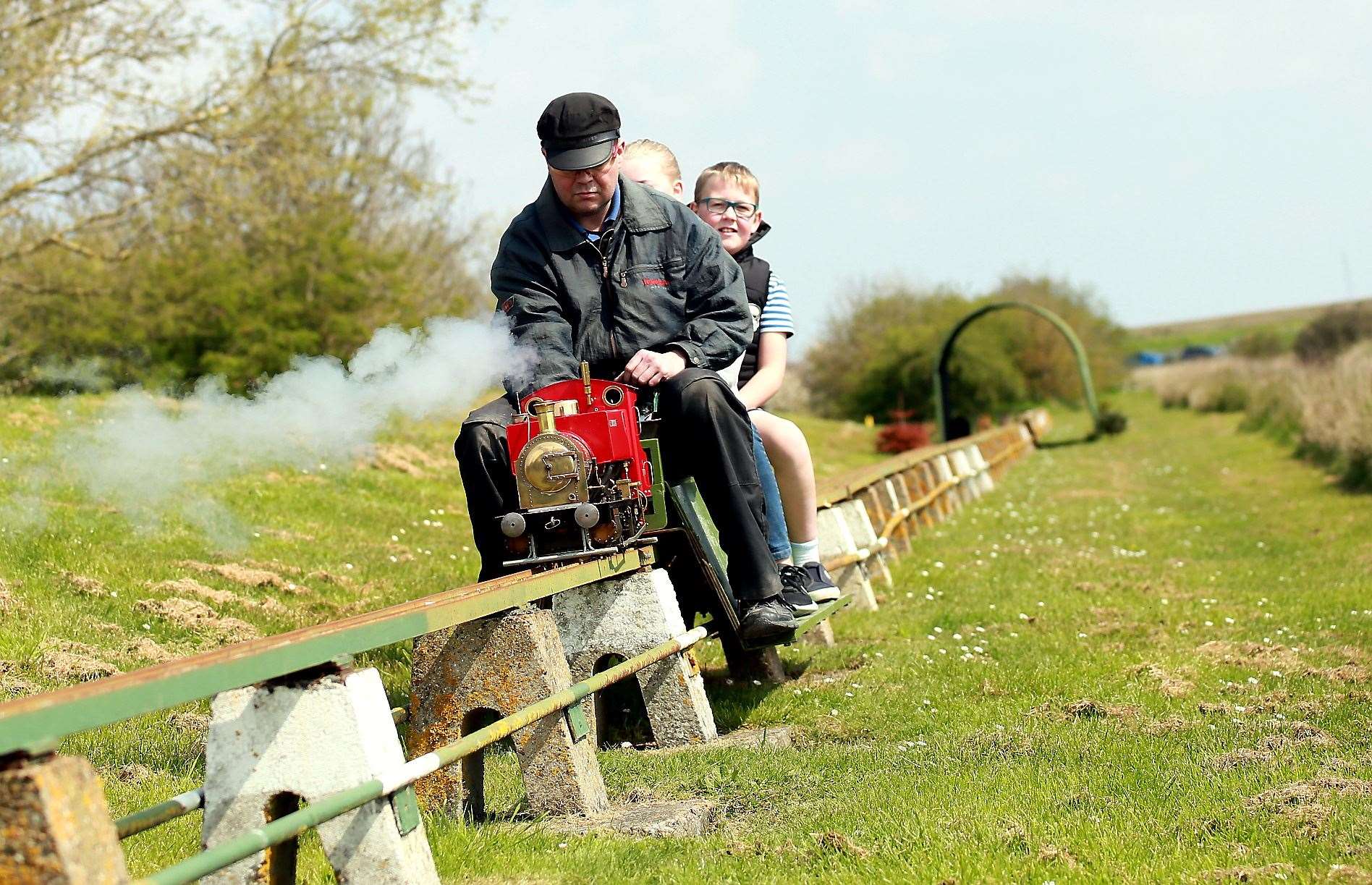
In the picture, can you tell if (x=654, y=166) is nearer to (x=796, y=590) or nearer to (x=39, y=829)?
(x=796, y=590)

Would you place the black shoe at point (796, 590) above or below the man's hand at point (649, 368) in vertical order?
below

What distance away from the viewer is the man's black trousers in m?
5.36

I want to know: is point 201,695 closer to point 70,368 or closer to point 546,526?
point 546,526

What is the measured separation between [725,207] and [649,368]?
2.05 m

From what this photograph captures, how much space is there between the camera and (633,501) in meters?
5.38

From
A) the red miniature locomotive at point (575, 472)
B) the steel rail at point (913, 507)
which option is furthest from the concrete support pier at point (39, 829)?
the steel rail at point (913, 507)

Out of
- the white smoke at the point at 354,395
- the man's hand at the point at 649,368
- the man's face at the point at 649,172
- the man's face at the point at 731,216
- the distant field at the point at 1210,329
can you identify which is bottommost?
the distant field at the point at 1210,329

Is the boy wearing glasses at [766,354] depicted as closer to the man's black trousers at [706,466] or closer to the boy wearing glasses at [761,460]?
the boy wearing glasses at [761,460]

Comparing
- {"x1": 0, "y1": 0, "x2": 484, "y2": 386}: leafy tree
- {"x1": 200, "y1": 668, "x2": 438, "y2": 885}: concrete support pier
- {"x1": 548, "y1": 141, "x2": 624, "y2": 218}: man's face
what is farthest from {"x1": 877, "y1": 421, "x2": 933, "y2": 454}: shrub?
{"x1": 200, "y1": 668, "x2": 438, "y2": 885}: concrete support pier

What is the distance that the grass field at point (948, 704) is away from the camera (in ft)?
13.2

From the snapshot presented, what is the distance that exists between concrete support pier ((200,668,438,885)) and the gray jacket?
2.35m

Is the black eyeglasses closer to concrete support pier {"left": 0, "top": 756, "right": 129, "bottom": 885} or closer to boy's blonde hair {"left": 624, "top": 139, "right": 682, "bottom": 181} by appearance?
boy's blonde hair {"left": 624, "top": 139, "right": 682, "bottom": 181}

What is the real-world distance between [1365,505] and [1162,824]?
13.6 meters

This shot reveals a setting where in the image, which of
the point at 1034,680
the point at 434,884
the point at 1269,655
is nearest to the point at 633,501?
the point at 434,884
